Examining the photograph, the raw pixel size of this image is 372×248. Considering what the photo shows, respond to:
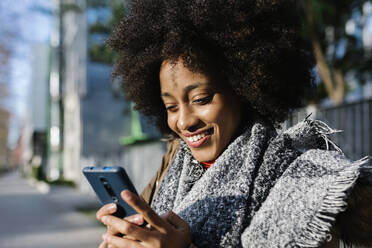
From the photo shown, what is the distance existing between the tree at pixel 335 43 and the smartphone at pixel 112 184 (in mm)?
6526

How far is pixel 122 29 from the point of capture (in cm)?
199

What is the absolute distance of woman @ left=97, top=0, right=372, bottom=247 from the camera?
50.7 inches

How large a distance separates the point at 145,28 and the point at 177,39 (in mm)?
272

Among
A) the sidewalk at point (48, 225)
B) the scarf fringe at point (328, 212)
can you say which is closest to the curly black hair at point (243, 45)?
the scarf fringe at point (328, 212)

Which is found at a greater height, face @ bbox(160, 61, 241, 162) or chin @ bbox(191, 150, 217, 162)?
face @ bbox(160, 61, 241, 162)

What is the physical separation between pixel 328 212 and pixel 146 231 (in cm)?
58

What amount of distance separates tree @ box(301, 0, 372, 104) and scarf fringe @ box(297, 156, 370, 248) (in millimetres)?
6362

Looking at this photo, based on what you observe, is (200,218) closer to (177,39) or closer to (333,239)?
(333,239)

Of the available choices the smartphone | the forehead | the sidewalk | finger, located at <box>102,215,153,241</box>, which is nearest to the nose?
the forehead

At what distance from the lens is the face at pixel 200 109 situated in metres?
1.63

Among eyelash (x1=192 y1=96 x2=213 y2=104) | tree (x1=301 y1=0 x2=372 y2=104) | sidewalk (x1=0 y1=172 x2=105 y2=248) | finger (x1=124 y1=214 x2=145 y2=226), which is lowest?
sidewalk (x1=0 y1=172 x2=105 y2=248)

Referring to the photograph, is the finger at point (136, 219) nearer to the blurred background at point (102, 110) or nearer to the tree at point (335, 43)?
the blurred background at point (102, 110)

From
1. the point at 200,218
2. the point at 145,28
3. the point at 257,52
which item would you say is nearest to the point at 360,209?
the point at 200,218

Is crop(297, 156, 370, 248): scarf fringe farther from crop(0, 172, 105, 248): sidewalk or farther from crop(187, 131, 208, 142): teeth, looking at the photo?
crop(0, 172, 105, 248): sidewalk
